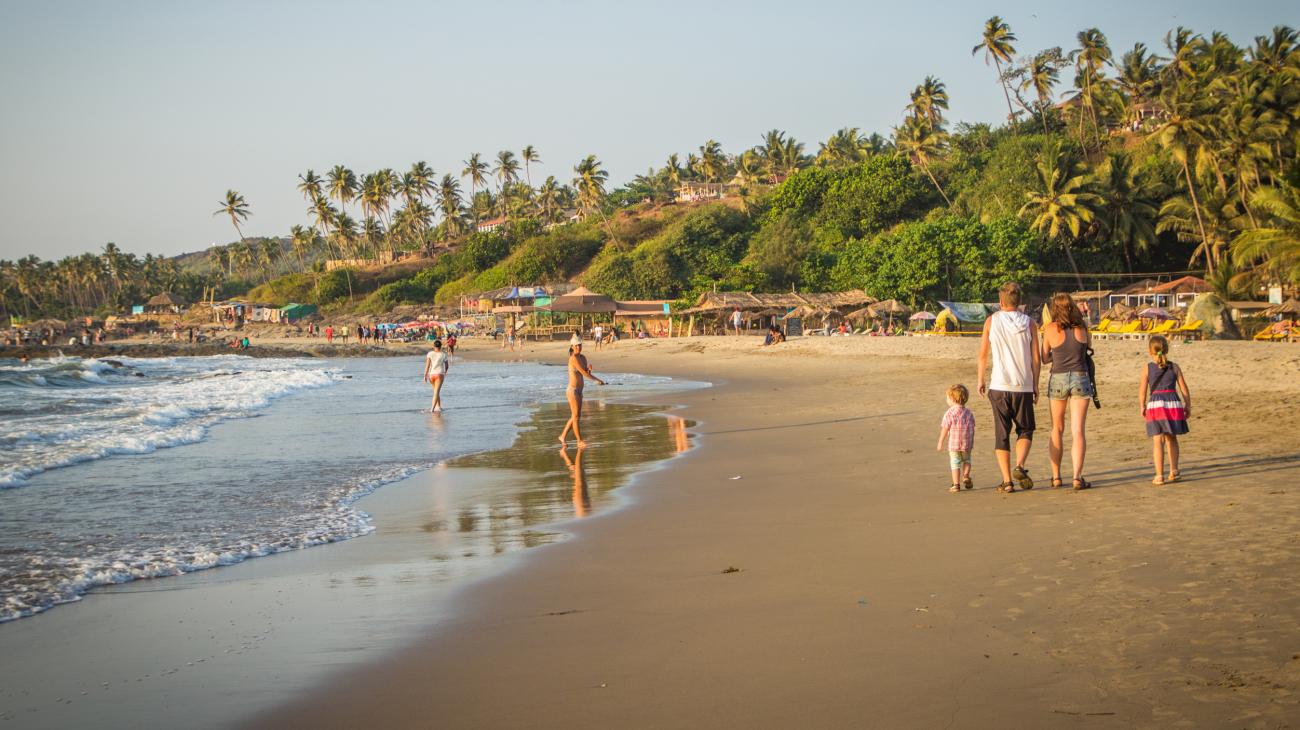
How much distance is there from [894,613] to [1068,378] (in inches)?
141

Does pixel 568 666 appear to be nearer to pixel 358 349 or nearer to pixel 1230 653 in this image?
pixel 1230 653

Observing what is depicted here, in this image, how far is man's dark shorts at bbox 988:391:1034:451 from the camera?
6961mm

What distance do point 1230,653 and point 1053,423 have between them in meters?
3.82

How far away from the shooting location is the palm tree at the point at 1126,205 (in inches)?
1820

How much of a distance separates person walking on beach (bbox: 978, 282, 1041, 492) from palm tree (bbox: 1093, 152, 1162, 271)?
44.2 metres

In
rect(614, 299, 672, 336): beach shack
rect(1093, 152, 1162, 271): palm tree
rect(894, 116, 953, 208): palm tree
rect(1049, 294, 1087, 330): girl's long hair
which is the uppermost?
rect(894, 116, 953, 208): palm tree

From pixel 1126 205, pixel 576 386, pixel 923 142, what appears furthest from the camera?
pixel 923 142

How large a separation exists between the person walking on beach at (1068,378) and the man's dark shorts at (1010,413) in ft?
0.65

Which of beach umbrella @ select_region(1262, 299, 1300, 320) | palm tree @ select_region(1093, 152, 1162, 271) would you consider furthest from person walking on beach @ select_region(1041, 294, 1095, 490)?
palm tree @ select_region(1093, 152, 1162, 271)

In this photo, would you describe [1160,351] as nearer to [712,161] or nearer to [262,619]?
[262,619]

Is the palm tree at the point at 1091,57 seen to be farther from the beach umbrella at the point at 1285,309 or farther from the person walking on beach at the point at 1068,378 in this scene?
the person walking on beach at the point at 1068,378

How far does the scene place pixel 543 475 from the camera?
32.9ft

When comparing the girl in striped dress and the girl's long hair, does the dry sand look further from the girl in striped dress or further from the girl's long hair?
the girl's long hair

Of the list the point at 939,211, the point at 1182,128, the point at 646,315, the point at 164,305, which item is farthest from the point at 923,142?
the point at 164,305
